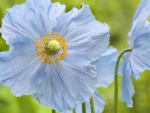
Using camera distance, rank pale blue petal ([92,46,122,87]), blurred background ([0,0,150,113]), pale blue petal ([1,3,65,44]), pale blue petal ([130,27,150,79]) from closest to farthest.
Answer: pale blue petal ([1,3,65,44]), pale blue petal ([130,27,150,79]), pale blue petal ([92,46,122,87]), blurred background ([0,0,150,113])

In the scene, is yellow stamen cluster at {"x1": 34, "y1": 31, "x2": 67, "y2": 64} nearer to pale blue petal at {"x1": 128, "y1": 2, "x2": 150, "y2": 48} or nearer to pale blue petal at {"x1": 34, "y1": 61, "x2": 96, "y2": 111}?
pale blue petal at {"x1": 34, "y1": 61, "x2": 96, "y2": 111}

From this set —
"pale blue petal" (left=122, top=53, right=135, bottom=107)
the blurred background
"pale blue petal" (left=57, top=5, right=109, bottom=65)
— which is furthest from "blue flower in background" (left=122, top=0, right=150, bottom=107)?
the blurred background

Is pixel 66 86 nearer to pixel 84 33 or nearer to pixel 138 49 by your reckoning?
pixel 84 33

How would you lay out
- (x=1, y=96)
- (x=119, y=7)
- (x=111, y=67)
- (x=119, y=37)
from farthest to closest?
(x=119, y=7) < (x=119, y=37) < (x=1, y=96) < (x=111, y=67)

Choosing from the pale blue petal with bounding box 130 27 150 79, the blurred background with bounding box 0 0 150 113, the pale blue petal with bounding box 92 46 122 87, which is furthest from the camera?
the blurred background with bounding box 0 0 150 113

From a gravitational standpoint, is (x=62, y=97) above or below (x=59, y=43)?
below

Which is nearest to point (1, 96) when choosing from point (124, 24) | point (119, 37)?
point (119, 37)

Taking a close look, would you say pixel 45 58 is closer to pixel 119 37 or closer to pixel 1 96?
pixel 1 96

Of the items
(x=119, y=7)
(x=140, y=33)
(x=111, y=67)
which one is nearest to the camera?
(x=140, y=33)

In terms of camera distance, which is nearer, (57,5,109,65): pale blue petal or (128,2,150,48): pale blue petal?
(57,5,109,65): pale blue petal
